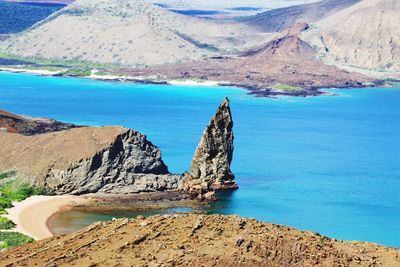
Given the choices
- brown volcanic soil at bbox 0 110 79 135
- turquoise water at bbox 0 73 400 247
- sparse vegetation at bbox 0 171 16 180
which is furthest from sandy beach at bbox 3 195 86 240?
brown volcanic soil at bbox 0 110 79 135

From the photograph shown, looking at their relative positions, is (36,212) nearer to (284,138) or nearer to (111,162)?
(111,162)

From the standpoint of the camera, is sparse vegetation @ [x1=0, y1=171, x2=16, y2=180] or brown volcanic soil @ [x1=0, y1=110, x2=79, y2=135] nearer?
sparse vegetation @ [x1=0, y1=171, x2=16, y2=180]

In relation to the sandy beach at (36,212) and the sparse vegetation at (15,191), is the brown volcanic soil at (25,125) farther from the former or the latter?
the sandy beach at (36,212)

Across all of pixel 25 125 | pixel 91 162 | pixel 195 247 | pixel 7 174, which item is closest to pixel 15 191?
pixel 7 174

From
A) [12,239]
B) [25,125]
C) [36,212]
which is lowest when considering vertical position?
[36,212]

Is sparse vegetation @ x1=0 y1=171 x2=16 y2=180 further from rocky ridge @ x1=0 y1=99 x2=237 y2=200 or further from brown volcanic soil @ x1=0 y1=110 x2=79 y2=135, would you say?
brown volcanic soil @ x1=0 y1=110 x2=79 y2=135

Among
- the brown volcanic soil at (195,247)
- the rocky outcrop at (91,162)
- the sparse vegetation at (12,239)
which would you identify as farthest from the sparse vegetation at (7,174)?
the brown volcanic soil at (195,247)

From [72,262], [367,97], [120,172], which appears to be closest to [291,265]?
[72,262]
